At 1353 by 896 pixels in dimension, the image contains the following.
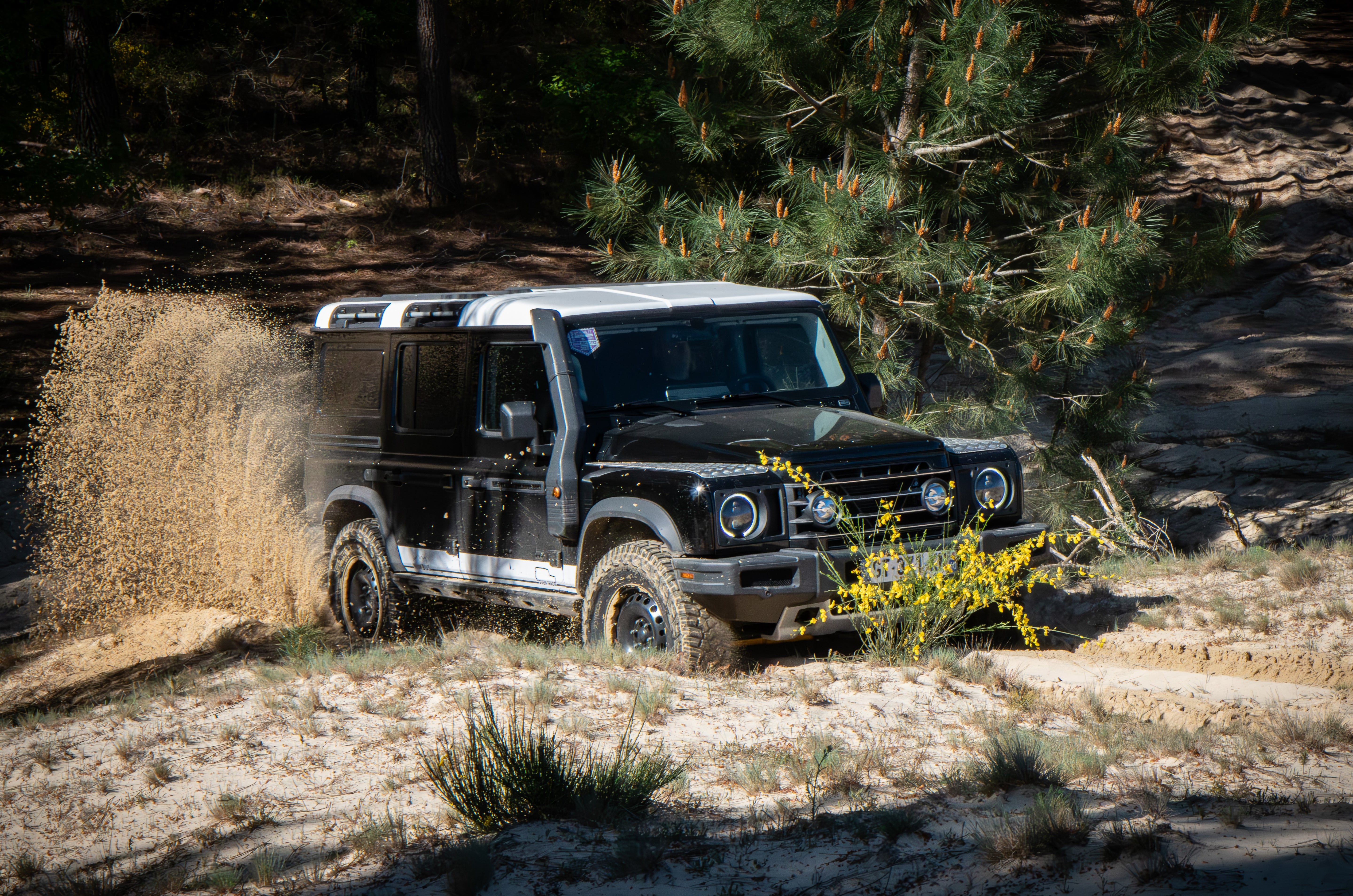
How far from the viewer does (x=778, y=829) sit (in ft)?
12.3

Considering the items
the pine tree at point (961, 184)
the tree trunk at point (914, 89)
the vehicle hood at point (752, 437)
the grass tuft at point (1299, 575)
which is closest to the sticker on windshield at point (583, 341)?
the vehicle hood at point (752, 437)

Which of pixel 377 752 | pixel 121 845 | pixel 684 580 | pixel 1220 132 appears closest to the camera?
pixel 121 845

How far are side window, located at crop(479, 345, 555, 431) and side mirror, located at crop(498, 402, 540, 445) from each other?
261 millimetres

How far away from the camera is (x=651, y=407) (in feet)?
22.0

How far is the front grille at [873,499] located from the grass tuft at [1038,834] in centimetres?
230

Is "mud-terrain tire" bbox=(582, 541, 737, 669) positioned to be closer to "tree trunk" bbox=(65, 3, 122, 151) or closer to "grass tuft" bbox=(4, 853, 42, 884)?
"grass tuft" bbox=(4, 853, 42, 884)

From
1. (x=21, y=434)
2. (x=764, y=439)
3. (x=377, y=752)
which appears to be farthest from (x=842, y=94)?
(x=21, y=434)

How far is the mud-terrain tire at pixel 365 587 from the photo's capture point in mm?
8133

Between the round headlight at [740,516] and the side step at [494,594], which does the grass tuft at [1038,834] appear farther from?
the side step at [494,594]

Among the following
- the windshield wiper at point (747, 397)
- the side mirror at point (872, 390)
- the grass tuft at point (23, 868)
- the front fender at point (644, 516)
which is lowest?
the grass tuft at point (23, 868)

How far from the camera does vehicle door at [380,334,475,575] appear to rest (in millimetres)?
7414

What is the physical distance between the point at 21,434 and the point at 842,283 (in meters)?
10.5

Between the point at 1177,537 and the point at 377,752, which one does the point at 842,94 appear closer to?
the point at 1177,537

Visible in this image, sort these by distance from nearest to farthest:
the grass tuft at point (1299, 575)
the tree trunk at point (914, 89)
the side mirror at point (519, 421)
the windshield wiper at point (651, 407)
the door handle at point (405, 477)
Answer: the side mirror at point (519, 421) → the windshield wiper at point (651, 407) → the door handle at point (405, 477) → the grass tuft at point (1299, 575) → the tree trunk at point (914, 89)
